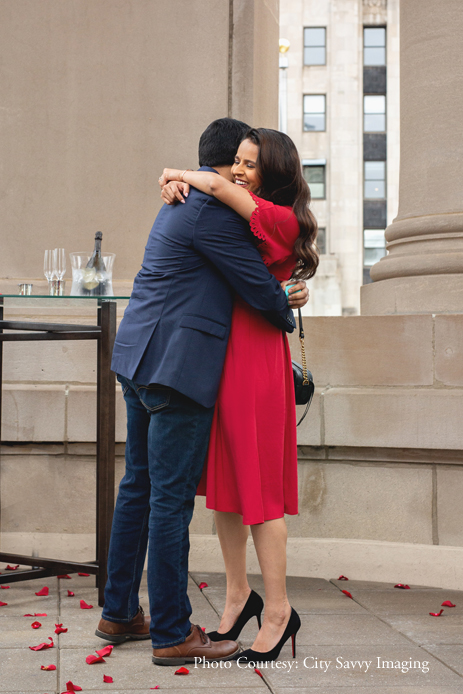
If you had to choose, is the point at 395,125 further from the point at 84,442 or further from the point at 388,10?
the point at 84,442

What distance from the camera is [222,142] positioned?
2.96 m

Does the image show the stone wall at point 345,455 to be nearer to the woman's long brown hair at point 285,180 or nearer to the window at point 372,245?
the woman's long brown hair at point 285,180

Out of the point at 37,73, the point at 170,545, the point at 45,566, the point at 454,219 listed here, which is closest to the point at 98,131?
the point at 37,73

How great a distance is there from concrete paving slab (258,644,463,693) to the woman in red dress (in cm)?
13

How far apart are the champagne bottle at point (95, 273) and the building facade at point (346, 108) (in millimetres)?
34326

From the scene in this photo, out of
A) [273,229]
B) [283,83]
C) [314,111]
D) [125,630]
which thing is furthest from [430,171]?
[314,111]

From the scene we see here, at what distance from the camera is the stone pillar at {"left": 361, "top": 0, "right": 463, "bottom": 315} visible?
4.57 meters

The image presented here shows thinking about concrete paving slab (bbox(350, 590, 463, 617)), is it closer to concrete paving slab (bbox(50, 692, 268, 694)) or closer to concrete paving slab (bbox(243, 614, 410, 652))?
concrete paving slab (bbox(243, 614, 410, 652))

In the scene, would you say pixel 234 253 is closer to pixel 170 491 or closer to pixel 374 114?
pixel 170 491

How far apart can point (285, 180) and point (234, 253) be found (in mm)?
367

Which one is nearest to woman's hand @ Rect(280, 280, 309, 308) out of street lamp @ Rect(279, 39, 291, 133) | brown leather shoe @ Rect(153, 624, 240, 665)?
brown leather shoe @ Rect(153, 624, 240, 665)

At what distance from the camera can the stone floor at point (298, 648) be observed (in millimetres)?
2697

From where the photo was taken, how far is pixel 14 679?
107 inches

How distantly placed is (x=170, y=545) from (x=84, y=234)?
255 cm
